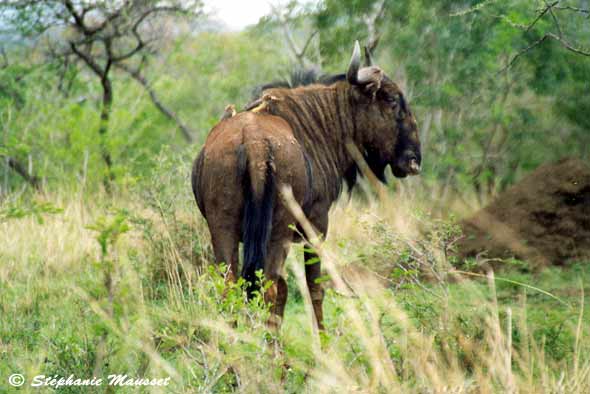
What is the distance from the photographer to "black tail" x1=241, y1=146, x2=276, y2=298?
17.1 ft

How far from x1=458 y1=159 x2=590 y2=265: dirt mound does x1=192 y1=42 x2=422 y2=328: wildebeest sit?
2.37 meters

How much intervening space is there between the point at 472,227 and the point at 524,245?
0.93 m

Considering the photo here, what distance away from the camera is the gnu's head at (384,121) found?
6.93 m

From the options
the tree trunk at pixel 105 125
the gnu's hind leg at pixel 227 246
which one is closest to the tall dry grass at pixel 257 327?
the gnu's hind leg at pixel 227 246

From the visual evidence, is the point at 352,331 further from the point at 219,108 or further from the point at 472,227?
the point at 219,108

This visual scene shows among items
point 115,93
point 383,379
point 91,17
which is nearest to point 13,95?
point 91,17

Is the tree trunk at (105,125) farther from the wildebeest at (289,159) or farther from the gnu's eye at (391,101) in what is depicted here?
the gnu's eye at (391,101)

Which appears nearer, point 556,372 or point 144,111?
point 556,372

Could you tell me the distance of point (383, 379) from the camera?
12.3 ft

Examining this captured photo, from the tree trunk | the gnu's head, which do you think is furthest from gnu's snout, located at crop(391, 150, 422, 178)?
the tree trunk

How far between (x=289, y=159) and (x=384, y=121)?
5.85ft

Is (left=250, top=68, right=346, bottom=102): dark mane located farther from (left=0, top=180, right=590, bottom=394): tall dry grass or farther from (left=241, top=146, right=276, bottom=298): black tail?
(left=241, top=146, right=276, bottom=298): black tail

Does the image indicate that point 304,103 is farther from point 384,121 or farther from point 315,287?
point 315,287

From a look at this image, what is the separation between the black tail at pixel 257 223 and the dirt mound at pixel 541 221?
13.5 ft
